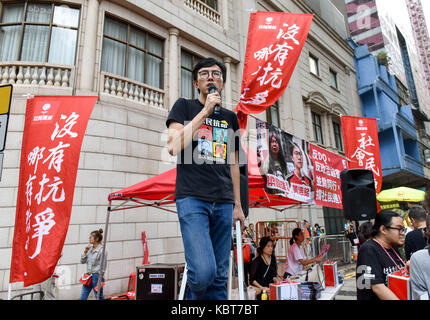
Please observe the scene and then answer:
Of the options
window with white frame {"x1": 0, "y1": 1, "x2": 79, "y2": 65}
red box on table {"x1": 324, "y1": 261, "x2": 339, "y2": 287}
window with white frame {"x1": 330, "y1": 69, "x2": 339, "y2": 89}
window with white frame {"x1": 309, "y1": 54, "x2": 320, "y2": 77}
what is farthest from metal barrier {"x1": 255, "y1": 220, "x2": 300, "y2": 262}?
window with white frame {"x1": 330, "y1": 69, "x2": 339, "y2": 89}

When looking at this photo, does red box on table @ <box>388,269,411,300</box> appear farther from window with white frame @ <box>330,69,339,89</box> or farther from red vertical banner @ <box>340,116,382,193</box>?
window with white frame @ <box>330,69,339,89</box>

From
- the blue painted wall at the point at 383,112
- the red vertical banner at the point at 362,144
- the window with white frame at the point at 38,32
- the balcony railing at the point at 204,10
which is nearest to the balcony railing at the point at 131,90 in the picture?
the window with white frame at the point at 38,32

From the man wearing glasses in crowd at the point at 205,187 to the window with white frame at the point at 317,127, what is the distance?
1618cm

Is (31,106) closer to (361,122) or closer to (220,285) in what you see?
(220,285)

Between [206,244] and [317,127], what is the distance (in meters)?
17.4

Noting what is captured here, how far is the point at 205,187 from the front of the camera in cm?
209

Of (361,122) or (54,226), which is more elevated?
(361,122)

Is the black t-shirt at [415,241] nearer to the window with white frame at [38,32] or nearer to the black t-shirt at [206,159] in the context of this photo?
the black t-shirt at [206,159]

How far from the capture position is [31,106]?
4797mm

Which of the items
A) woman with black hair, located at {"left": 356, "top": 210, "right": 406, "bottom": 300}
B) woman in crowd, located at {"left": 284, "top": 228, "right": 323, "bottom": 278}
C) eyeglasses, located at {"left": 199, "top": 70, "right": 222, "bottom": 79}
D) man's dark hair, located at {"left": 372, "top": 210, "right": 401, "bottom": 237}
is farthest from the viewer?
woman in crowd, located at {"left": 284, "top": 228, "right": 323, "bottom": 278}

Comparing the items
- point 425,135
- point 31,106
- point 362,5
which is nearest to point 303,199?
point 31,106

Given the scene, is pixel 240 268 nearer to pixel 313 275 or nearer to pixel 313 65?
pixel 313 275

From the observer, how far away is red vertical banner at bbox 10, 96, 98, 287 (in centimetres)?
419
